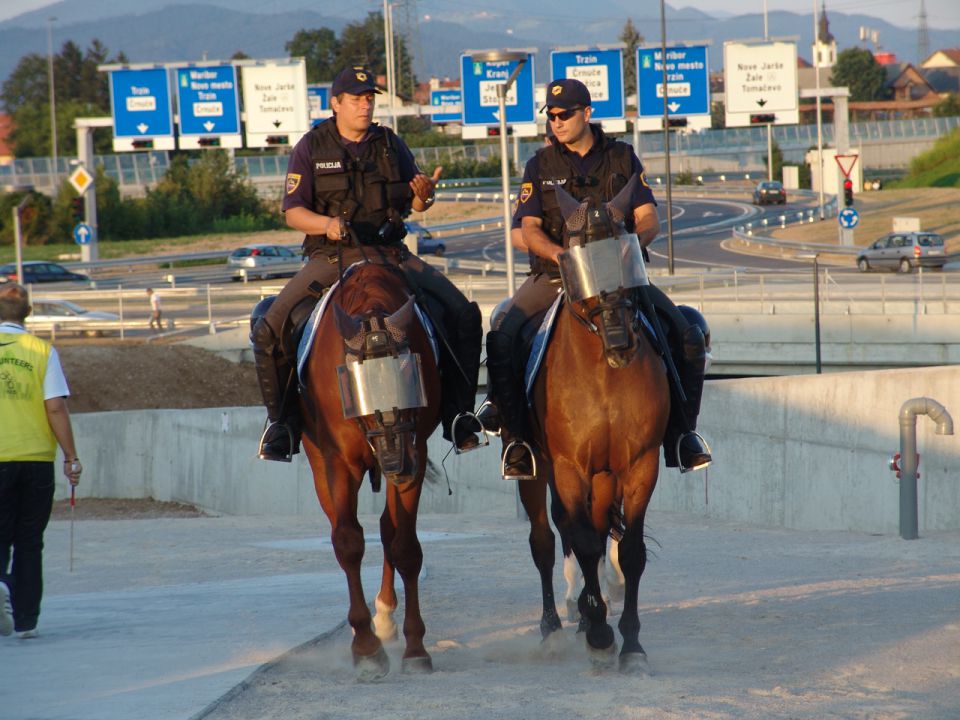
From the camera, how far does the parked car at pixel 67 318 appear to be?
4038cm

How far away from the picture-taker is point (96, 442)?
23.1m

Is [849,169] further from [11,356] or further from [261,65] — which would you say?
[11,356]

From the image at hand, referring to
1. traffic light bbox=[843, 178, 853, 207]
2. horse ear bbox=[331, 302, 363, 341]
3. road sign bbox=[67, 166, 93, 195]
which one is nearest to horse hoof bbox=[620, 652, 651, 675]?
horse ear bbox=[331, 302, 363, 341]

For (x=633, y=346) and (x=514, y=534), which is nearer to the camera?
(x=633, y=346)

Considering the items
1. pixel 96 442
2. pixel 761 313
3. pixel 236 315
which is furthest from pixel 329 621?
pixel 236 315

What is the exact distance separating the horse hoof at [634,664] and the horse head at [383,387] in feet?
5.16

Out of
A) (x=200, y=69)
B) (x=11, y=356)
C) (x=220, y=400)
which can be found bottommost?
(x=220, y=400)

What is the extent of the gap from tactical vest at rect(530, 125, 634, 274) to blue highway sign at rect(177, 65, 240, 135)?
155ft

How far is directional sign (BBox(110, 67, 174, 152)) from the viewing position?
53.8 metres

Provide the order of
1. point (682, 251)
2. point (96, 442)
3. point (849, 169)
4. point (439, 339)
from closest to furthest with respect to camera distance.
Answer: point (439, 339) < point (96, 442) < point (849, 169) < point (682, 251)

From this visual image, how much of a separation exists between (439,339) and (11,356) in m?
2.97

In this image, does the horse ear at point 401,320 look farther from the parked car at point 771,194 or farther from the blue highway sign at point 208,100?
the parked car at point 771,194

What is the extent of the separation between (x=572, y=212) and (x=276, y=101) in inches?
1879

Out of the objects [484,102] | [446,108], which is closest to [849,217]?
[484,102]
